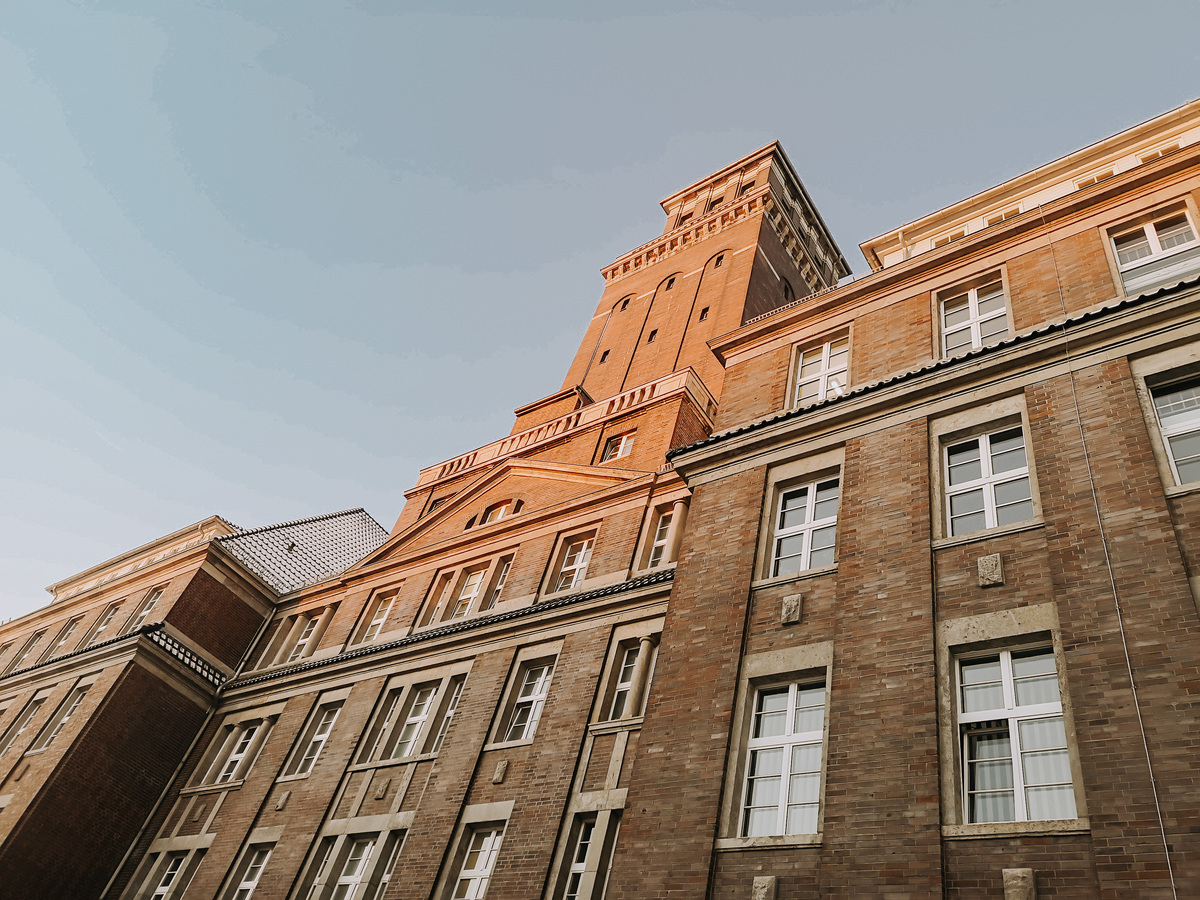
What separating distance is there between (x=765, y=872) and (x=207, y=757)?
20.0 metres

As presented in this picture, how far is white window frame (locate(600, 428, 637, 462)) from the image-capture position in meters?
26.4

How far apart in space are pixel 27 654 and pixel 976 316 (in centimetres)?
3376

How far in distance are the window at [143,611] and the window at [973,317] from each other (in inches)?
1005

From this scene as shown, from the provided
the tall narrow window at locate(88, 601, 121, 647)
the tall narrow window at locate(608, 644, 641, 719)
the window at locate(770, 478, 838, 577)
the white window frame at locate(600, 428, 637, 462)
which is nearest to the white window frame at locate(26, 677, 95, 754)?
the tall narrow window at locate(88, 601, 121, 647)

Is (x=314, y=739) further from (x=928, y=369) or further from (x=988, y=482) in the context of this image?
(x=988, y=482)

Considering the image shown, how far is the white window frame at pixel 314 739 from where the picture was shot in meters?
23.0

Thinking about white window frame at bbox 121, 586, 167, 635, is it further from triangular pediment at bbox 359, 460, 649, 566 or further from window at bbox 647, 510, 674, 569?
window at bbox 647, 510, 674, 569

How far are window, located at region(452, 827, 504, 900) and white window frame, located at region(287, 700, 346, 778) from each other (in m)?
6.38

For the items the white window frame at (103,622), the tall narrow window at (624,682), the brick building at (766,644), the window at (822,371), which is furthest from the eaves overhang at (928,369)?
the white window frame at (103,622)

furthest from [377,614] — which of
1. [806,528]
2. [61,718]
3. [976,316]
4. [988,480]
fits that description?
[988,480]

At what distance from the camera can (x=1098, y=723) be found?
32.9ft

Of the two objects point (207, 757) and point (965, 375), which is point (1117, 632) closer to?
point (965, 375)

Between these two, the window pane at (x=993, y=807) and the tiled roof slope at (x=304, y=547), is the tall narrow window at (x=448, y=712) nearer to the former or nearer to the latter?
the tiled roof slope at (x=304, y=547)

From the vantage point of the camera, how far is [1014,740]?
10.7m
